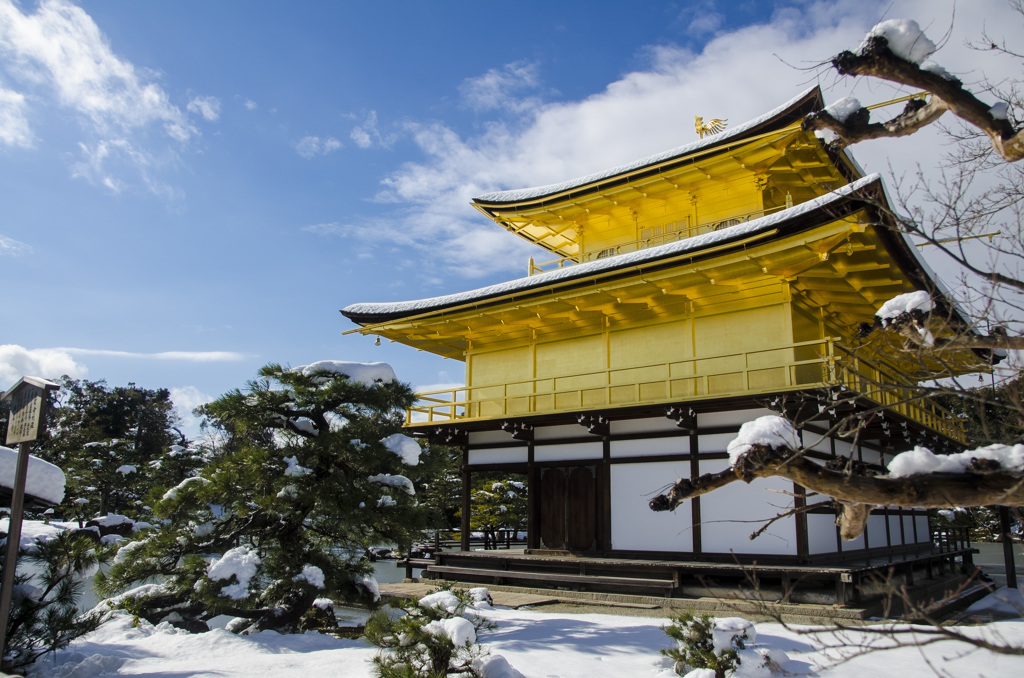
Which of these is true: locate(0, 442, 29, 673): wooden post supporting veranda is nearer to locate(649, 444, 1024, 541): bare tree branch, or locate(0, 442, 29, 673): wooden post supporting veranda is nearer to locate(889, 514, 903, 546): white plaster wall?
locate(649, 444, 1024, 541): bare tree branch

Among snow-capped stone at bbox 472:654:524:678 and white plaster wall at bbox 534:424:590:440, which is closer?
snow-capped stone at bbox 472:654:524:678

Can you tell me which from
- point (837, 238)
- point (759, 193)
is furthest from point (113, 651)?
point (759, 193)

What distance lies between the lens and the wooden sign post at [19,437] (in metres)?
5.89

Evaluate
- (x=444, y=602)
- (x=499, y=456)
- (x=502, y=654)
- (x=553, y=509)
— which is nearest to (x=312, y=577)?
(x=502, y=654)

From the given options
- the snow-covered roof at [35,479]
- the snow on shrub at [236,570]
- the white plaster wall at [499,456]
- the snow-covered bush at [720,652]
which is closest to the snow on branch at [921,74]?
the snow-covered bush at [720,652]

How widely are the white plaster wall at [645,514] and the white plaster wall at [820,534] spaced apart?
220 cm

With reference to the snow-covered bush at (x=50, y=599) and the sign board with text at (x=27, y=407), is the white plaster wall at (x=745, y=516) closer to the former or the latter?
the snow-covered bush at (x=50, y=599)

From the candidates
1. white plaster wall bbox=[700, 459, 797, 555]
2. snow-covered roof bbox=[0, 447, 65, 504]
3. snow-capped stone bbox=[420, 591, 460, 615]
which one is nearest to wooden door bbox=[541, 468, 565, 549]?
white plaster wall bbox=[700, 459, 797, 555]

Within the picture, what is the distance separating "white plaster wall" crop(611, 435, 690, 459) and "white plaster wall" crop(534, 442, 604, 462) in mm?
447

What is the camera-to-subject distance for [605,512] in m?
14.8

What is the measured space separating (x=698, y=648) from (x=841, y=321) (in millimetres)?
11796

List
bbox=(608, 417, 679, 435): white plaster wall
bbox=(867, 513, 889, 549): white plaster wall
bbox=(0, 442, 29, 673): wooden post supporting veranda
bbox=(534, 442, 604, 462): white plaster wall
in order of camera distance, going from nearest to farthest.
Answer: bbox=(0, 442, 29, 673): wooden post supporting veranda < bbox=(608, 417, 679, 435): white plaster wall < bbox=(534, 442, 604, 462): white plaster wall < bbox=(867, 513, 889, 549): white plaster wall

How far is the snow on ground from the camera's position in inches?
291

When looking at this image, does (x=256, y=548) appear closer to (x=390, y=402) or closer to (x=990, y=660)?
(x=390, y=402)
